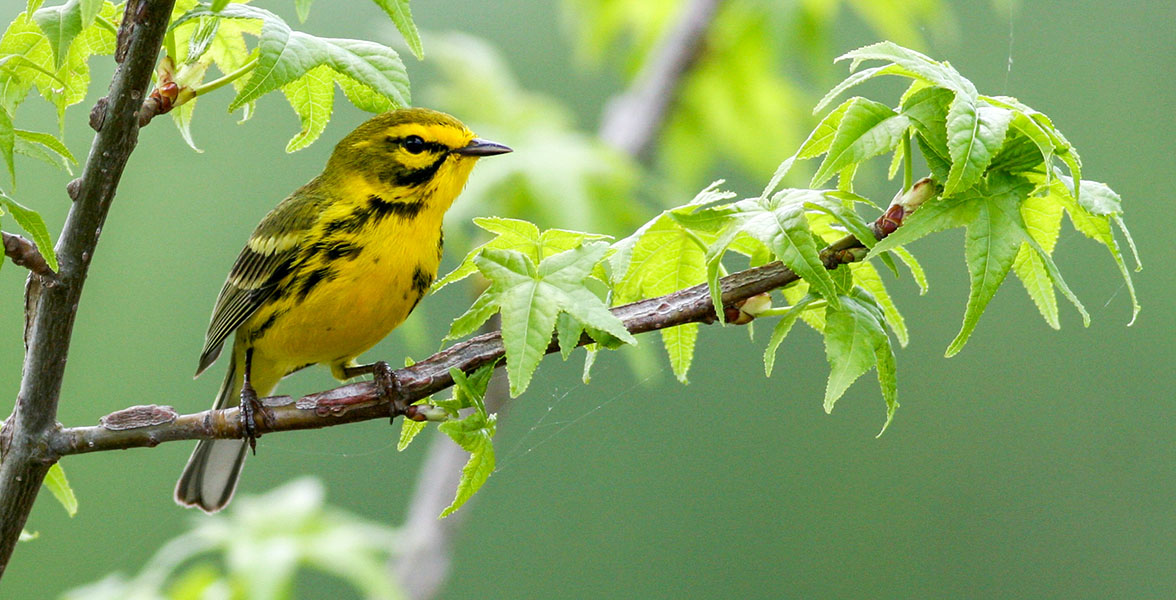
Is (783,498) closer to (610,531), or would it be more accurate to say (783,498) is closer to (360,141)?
(610,531)

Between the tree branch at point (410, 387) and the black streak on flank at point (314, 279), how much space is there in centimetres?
83

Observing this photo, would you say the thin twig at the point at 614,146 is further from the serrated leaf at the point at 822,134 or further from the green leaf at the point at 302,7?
the green leaf at the point at 302,7

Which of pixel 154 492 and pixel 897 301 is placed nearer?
pixel 154 492

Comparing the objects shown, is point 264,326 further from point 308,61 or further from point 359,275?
point 308,61

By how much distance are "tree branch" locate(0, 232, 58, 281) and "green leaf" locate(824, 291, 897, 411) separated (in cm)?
103

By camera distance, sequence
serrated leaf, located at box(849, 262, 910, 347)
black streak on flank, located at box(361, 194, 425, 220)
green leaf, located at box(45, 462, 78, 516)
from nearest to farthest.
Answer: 1. serrated leaf, located at box(849, 262, 910, 347)
2. green leaf, located at box(45, 462, 78, 516)
3. black streak on flank, located at box(361, 194, 425, 220)

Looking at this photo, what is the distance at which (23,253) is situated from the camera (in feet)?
4.82

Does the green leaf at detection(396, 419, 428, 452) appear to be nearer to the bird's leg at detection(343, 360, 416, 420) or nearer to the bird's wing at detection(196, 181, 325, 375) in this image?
the bird's leg at detection(343, 360, 416, 420)

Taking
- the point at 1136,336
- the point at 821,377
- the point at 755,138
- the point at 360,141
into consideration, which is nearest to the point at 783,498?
the point at 821,377

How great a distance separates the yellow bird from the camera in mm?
2588

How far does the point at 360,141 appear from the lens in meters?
2.92

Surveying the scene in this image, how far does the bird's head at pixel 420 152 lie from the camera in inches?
109

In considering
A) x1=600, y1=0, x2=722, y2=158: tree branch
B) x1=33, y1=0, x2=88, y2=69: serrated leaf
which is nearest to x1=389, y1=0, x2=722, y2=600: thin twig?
x1=600, y1=0, x2=722, y2=158: tree branch

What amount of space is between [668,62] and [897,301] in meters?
7.72
